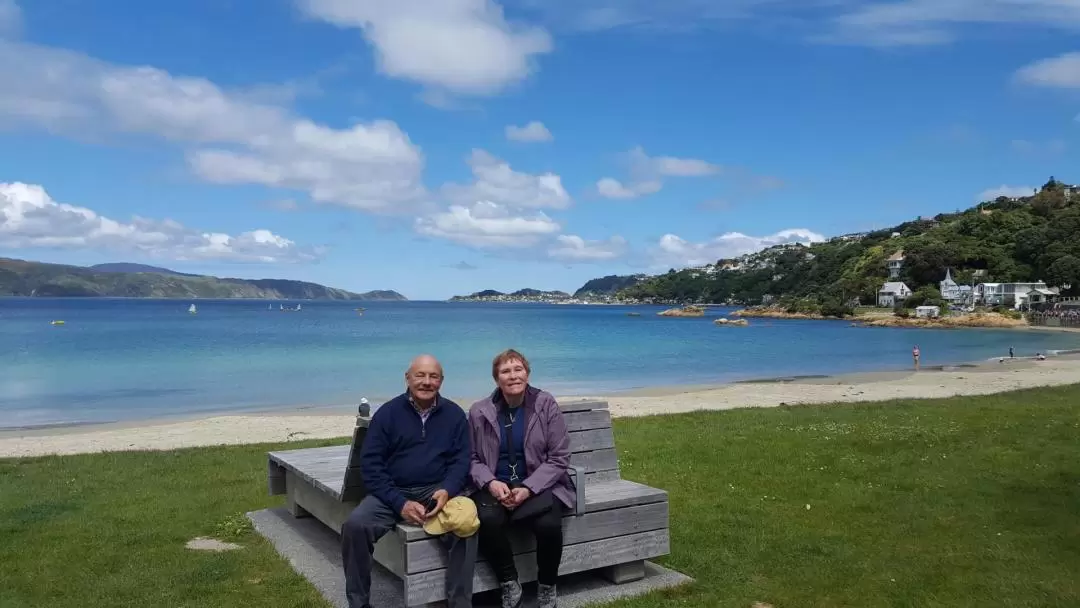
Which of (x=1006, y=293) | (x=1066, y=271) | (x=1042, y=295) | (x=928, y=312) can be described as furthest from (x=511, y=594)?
(x=1066, y=271)

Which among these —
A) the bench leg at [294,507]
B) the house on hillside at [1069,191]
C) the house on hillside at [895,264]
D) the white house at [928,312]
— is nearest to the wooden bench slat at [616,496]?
the bench leg at [294,507]

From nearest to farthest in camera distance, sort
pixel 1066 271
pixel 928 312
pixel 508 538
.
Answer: pixel 508 538, pixel 928 312, pixel 1066 271

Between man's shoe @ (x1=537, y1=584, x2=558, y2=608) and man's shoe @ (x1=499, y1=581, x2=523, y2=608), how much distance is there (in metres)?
0.13

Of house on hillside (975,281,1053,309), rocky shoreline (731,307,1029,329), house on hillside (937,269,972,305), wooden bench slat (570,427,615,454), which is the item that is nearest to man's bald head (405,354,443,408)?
wooden bench slat (570,427,615,454)

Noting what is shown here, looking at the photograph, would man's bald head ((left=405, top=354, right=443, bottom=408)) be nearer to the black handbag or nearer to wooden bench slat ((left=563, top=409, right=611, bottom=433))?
the black handbag

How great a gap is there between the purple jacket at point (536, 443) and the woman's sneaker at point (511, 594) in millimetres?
606

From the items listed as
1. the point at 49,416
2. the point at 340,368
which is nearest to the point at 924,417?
the point at 49,416

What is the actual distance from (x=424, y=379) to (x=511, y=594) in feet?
4.83

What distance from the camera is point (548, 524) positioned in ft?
16.0

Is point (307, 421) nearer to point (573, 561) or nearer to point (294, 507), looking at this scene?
point (294, 507)

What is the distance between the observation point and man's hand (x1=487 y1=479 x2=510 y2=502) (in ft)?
15.7

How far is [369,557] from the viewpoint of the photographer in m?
4.71

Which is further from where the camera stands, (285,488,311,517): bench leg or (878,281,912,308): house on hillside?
(878,281,912,308): house on hillside

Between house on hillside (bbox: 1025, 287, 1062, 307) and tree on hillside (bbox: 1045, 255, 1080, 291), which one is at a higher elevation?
tree on hillside (bbox: 1045, 255, 1080, 291)
